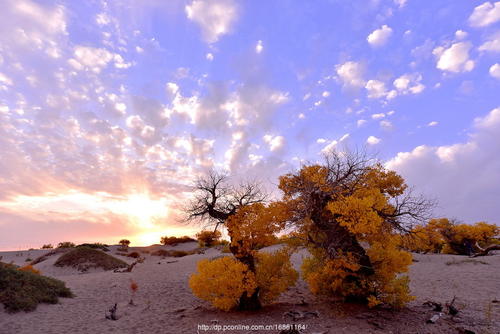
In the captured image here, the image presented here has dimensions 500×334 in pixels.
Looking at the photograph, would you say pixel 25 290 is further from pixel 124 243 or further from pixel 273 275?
pixel 124 243

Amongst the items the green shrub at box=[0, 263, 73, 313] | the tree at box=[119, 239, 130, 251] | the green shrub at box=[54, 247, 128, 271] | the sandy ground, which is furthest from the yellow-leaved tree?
the tree at box=[119, 239, 130, 251]

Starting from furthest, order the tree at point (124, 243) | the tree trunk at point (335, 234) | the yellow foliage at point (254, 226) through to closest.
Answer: the tree at point (124, 243)
the yellow foliage at point (254, 226)
the tree trunk at point (335, 234)

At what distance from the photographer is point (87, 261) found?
2830 cm

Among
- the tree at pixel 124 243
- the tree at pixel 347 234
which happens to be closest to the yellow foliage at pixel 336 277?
the tree at pixel 347 234

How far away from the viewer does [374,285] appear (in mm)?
11664

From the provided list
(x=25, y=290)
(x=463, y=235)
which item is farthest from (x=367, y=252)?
(x=463, y=235)

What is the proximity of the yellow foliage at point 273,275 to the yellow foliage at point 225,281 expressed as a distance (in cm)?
73

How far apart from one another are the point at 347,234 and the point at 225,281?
5.28m

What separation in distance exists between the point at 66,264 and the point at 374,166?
29.5 metres

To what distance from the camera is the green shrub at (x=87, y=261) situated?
27547 millimetres

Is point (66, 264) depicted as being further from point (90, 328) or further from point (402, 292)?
point (402, 292)

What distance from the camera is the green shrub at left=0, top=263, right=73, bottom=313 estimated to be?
12.5m

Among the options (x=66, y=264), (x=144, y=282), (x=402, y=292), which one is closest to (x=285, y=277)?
(x=402, y=292)

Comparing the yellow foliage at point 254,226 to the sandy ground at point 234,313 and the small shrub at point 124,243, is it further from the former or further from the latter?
the small shrub at point 124,243
